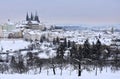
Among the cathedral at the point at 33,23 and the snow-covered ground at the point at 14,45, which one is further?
the cathedral at the point at 33,23

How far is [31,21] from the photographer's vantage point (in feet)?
325

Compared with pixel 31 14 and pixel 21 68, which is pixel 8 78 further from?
pixel 31 14

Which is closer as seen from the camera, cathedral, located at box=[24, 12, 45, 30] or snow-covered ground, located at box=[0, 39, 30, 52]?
snow-covered ground, located at box=[0, 39, 30, 52]

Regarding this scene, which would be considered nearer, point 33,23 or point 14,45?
point 14,45

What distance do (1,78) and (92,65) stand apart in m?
11.6

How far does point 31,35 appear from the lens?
7788 cm

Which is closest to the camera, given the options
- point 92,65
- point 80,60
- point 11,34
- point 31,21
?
point 80,60

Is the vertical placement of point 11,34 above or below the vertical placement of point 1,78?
below

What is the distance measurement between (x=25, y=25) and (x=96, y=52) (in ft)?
260

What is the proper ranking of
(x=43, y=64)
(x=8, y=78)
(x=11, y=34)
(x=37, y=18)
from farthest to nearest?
(x=37, y=18), (x=11, y=34), (x=43, y=64), (x=8, y=78)

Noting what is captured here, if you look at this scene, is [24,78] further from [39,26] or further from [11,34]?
[39,26]

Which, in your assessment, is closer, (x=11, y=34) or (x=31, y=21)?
(x=11, y=34)

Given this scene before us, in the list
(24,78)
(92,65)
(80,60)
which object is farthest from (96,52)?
(24,78)

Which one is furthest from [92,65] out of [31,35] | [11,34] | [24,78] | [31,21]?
[31,21]
